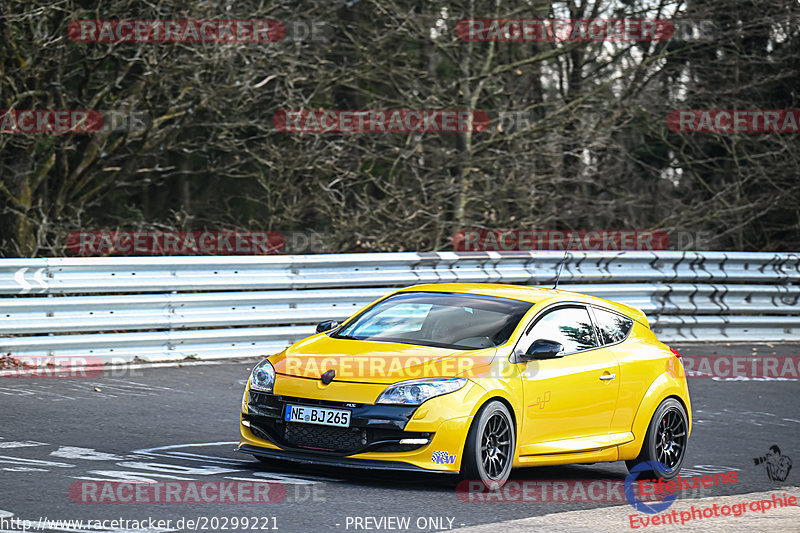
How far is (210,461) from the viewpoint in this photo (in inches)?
322

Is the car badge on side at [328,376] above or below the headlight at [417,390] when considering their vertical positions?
above

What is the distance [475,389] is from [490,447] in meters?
0.40

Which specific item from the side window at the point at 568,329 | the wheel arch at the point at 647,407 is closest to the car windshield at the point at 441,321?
the side window at the point at 568,329

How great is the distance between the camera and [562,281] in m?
16.8

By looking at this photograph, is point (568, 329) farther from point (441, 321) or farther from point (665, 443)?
point (665, 443)

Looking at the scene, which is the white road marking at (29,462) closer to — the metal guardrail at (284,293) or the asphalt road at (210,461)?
the asphalt road at (210,461)

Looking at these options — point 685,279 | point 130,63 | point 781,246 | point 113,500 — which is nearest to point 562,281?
point 685,279

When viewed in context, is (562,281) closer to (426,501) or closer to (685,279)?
(685,279)

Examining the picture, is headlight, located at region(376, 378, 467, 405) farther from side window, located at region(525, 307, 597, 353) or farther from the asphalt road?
side window, located at region(525, 307, 597, 353)

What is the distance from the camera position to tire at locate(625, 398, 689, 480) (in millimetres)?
8977

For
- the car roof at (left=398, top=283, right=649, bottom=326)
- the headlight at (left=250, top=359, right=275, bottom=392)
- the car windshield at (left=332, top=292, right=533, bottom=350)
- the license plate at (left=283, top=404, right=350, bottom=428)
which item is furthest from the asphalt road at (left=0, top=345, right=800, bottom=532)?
the car roof at (left=398, top=283, right=649, bottom=326)

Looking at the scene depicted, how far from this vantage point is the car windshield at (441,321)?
8.36 meters

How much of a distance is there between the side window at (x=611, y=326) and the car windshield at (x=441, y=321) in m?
0.71

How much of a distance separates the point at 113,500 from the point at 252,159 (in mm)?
13267
